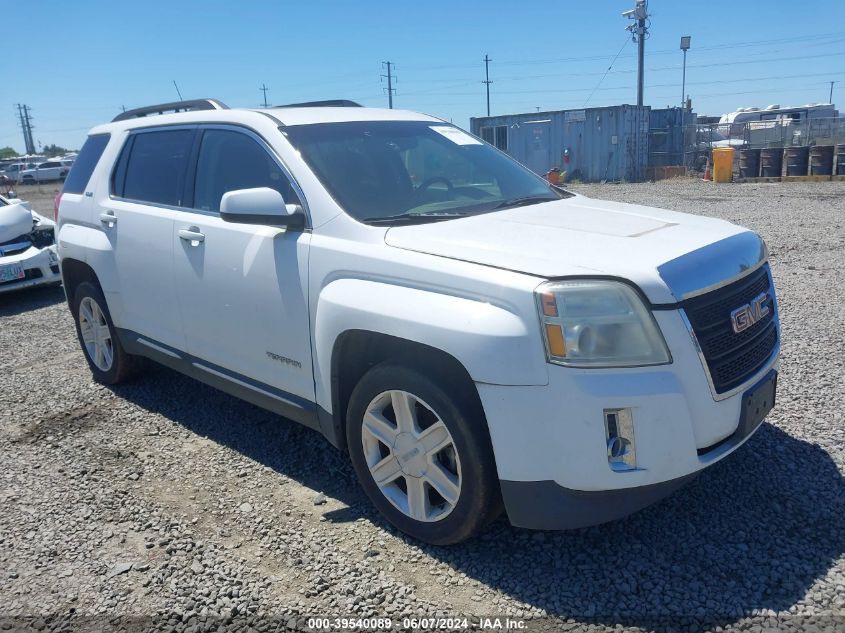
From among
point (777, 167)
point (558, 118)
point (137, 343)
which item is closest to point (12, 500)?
point (137, 343)

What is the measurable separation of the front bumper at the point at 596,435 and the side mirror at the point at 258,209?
1343 millimetres

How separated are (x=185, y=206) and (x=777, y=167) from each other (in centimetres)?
2269

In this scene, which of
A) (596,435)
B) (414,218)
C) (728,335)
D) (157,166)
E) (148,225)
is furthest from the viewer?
(157,166)

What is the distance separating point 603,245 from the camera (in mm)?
2938

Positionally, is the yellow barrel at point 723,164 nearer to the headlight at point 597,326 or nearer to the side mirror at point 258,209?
the side mirror at point 258,209

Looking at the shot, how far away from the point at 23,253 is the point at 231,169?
6098 millimetres

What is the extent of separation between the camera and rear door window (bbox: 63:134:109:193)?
5.33 m

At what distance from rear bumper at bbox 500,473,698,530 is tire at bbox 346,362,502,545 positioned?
0.16 m

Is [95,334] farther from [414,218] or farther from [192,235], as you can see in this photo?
[414,218]

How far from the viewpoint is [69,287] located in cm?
559

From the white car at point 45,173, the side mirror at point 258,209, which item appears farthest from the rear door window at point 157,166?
the white car at point 45,173

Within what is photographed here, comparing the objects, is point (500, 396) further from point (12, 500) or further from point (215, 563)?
point (12, 500)

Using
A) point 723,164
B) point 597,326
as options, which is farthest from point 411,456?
point 723,164

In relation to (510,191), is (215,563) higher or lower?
lower
